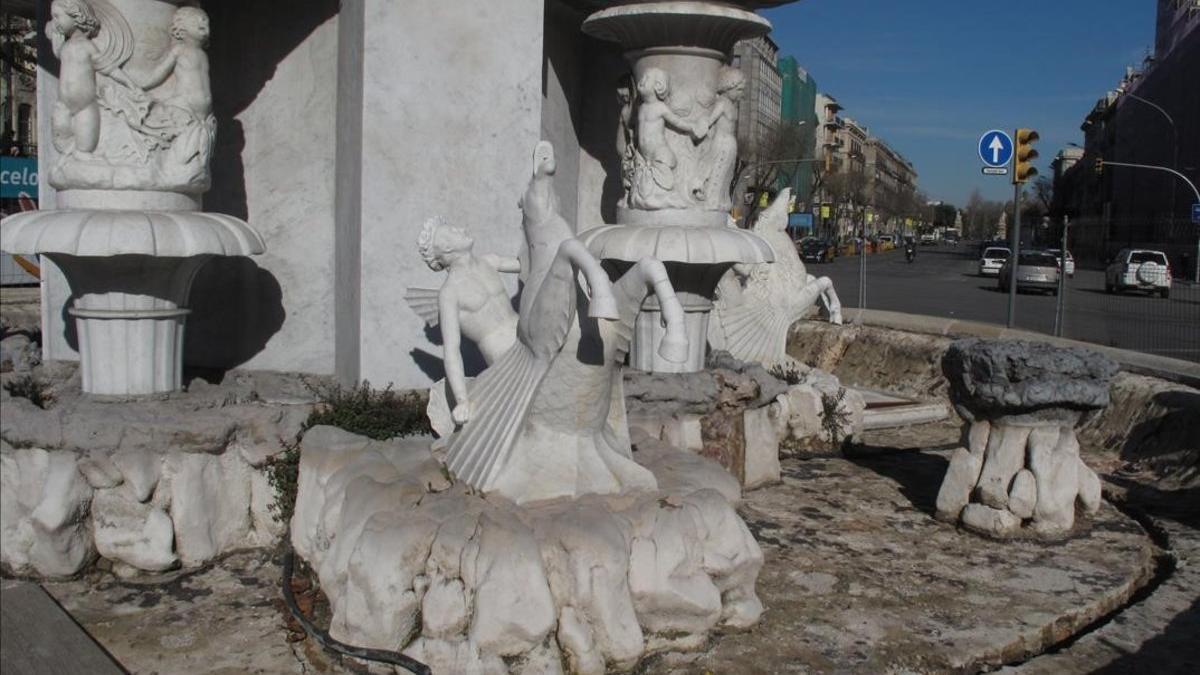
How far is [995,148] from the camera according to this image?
1173cm

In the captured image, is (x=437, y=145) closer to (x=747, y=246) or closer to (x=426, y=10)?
(x=426, y=10)

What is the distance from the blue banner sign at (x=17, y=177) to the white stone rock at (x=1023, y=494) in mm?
14060

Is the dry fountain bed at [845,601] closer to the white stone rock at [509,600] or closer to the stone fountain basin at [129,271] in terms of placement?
the white stone rock at [509,600]

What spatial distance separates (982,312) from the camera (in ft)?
56.4

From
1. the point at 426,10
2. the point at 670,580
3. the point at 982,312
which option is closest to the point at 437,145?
the point at 426,10

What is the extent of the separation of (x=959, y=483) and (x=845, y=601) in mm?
1533

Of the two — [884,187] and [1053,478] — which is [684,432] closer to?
[1053,478]

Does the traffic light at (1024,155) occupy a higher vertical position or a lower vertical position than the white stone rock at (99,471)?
higher

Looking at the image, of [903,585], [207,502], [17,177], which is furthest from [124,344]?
[17,177]

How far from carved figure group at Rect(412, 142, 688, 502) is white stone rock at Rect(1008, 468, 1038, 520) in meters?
2.36

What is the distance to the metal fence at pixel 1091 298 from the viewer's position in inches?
480

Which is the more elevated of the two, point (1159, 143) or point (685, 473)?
point (1159, 143)

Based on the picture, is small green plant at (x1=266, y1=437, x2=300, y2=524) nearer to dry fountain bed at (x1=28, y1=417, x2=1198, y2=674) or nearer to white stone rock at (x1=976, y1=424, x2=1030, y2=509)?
dry fountain bed at (x1=28, y1=417, x2=1198, y2=674)

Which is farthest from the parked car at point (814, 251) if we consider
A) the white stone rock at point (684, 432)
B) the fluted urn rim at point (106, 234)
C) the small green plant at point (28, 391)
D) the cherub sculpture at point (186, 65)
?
the small green plant at point (28, 391)
